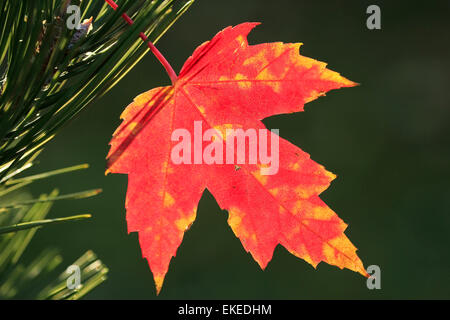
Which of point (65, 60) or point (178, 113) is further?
point (178, 113)

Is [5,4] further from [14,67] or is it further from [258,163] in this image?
[258,163]

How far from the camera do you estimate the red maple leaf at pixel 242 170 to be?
0.28 m

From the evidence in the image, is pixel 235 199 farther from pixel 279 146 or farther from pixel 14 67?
pixel 14 67

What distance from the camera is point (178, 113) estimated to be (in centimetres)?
31

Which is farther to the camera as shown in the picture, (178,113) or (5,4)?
(178,113)

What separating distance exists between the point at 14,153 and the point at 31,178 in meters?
0.07

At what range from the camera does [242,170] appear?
0.30 metres

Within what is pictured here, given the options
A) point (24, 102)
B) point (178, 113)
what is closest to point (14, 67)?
point (24, 102)

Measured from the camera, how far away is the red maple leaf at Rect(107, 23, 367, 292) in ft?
0.91
